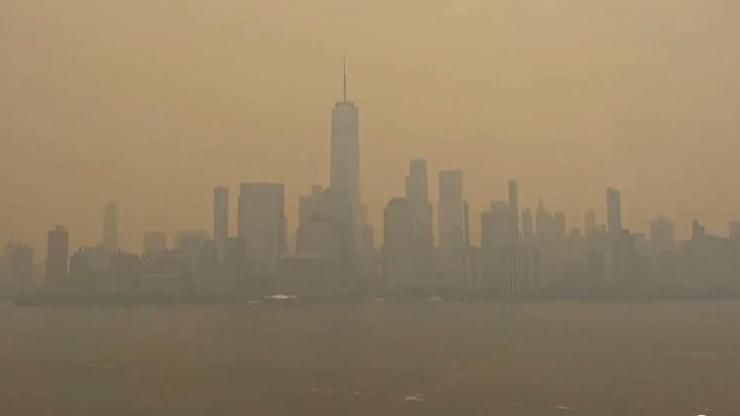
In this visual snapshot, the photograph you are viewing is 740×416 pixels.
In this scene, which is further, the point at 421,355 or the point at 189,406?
the point at 421,355

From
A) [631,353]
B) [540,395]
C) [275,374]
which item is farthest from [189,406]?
[631,353]

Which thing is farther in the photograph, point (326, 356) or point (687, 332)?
point (687, 332)

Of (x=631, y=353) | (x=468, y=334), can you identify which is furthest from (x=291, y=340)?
(x=631, y=353)

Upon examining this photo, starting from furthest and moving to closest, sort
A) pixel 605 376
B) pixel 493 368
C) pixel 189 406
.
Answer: pixel 493 368, pixel 605 376, pixel 189 406

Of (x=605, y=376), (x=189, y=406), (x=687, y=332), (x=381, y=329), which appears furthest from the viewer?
(x=381, y=329)

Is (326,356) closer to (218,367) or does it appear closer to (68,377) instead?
(218,367)

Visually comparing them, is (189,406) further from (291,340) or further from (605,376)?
(291,340)
